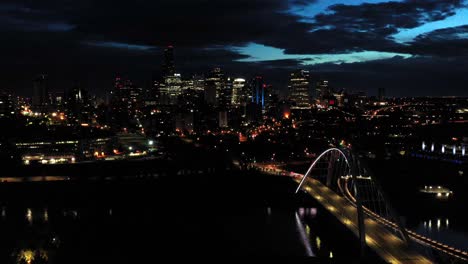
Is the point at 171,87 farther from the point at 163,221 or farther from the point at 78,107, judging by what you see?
the point at 163,221

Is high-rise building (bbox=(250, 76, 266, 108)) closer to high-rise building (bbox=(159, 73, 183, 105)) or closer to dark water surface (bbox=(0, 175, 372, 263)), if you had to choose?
high-rise building (bbox=(159, 73, 183, 105))

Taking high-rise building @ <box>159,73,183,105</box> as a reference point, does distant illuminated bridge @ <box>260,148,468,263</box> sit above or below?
below

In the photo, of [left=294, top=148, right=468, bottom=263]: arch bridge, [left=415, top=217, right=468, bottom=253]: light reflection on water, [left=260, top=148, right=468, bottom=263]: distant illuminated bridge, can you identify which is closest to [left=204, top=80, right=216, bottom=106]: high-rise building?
[left=260, top=148, right=468, bottom=263]: distant illuminated bridge

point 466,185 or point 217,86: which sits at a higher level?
point 217,86

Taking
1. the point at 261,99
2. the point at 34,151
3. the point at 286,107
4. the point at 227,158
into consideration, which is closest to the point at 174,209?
the point at 227,158

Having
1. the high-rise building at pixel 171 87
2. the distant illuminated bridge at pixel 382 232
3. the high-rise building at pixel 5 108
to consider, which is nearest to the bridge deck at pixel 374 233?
the distant illuminated bridge at pixel 382 232

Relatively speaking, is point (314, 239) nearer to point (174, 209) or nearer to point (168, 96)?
point (174, 209)

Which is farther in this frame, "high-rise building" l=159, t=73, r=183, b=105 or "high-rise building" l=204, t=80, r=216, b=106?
"high-rise building" l=159, t=73, r=183, b=105
